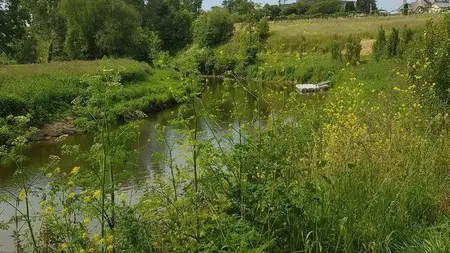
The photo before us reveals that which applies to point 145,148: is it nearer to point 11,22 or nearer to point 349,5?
point 11,22

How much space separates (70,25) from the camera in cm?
3744

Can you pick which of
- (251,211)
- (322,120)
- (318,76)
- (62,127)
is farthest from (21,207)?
(318,76)

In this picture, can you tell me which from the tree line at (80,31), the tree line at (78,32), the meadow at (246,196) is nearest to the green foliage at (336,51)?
the tree line at (80,31)

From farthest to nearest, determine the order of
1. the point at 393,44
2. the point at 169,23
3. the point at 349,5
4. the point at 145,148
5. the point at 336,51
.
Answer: the point at 349,5 → the point at 169,23 → the point at 336,51 → the point at 393,44 → the point at 145,148

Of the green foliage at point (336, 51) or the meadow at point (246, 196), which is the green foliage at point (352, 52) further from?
the meadow at point (246, 196)

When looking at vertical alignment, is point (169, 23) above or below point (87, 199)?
below

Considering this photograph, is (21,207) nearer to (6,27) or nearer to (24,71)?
(24,71)

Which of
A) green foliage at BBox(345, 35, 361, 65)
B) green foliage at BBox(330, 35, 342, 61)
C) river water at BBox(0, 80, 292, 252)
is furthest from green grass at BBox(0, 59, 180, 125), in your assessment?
green foliage at BBox(345, 35, 361, 65)

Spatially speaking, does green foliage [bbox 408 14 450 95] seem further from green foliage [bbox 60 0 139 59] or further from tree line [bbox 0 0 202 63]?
green foliage [bbox 60 0 139 59]

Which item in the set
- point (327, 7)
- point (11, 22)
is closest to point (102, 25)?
point (11, 22)

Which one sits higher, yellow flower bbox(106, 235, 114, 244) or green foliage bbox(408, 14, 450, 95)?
green foliage bbox(408, 14, 450, 95)

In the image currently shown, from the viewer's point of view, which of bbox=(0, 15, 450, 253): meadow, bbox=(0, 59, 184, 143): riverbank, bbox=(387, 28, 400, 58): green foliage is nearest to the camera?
bbox=(0, 15, 450, 253): meadow

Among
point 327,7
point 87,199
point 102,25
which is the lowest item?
point 327,7

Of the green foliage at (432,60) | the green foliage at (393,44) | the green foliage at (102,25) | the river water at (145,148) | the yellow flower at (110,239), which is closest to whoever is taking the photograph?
the yellow flower at (110,239)
